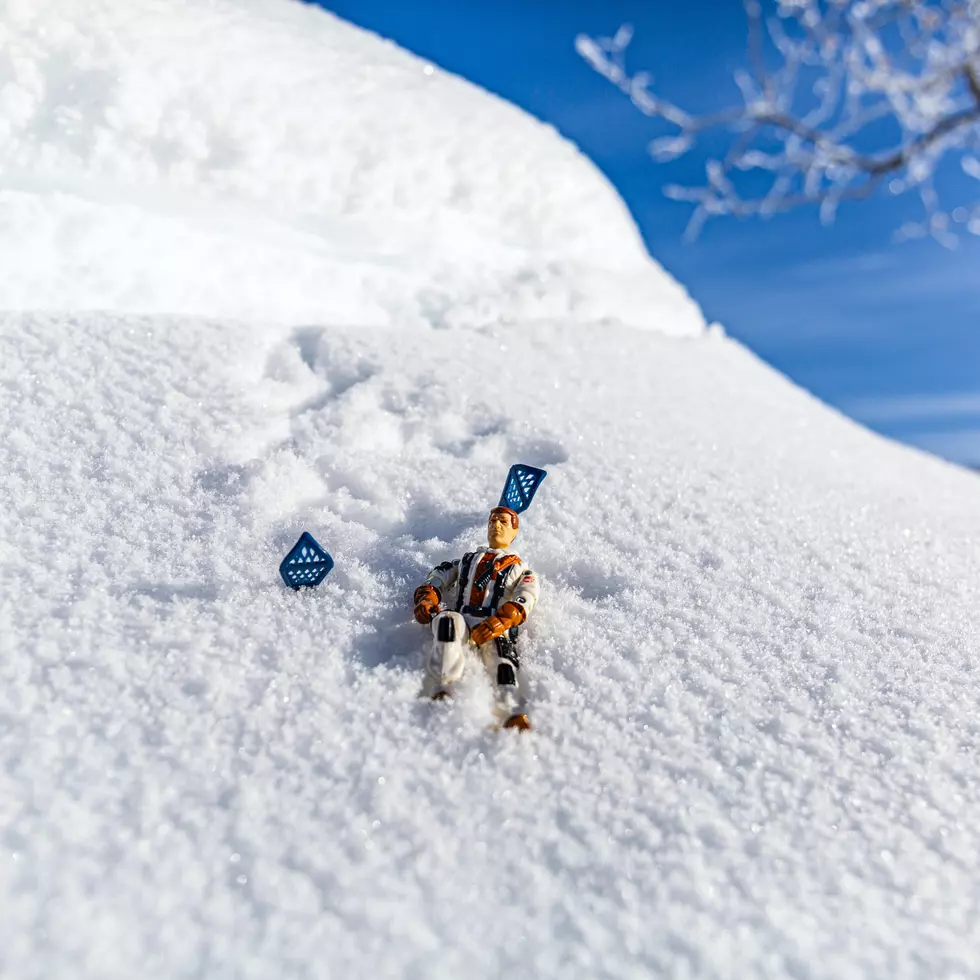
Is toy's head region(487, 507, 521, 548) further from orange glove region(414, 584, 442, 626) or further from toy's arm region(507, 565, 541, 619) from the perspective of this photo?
orange glove region(414, 584, 442, 626)

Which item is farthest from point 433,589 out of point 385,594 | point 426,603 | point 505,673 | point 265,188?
point 265,188

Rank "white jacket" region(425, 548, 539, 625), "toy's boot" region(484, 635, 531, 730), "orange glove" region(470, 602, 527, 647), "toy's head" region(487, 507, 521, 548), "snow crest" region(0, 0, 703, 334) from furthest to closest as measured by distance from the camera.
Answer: "snow crest" region(0, 0, 703, 334) < "toy's head" region(487, 507, 521, 548) < "white jacket" region(425, 548, 539, 625) < "orange glove" region(470, 602, 527, 647) < "toy's boot" region(484, 635, 531, 730)

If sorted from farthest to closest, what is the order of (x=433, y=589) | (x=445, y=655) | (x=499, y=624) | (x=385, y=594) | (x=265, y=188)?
(x=265, y=188)
(x=385, y=594)
(x=433, y=589)
(x=499, y=624)
(x=445, y=655)

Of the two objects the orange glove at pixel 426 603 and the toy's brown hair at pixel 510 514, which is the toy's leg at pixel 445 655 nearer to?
the orange glove at pixel 426 603

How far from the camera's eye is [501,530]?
8.20 feet

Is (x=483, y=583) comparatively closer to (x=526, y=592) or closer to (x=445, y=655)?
(x=526, y=592)

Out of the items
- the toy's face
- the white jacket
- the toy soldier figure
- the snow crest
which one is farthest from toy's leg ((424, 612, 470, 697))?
the snow crest

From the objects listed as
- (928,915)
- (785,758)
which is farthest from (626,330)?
(928,915)

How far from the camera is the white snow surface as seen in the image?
66.8 inches

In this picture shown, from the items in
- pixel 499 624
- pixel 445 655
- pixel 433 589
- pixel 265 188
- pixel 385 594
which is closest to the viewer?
pixel 445 655

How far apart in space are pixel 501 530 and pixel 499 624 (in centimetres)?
38

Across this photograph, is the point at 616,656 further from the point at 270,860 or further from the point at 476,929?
the point at 270,860

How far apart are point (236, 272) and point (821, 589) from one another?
3.27 m

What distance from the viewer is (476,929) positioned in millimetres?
1651
